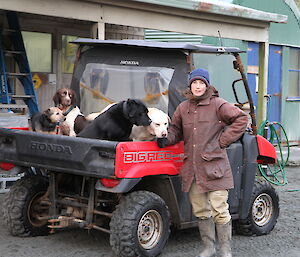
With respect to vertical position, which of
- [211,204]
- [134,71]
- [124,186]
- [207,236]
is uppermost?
[134,71]

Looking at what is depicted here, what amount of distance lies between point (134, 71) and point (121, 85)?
23 cm

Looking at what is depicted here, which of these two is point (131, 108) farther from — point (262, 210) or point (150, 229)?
point (262, 210)

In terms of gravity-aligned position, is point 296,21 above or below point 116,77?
above

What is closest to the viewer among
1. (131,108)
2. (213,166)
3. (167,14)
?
(213,166)

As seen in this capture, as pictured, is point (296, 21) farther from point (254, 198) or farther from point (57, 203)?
point (57, 203)

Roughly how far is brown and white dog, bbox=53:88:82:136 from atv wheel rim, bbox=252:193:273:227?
2.11 meters

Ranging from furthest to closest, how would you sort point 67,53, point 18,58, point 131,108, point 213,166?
point 67,53
point 18,58
point 131,108
point 213,166

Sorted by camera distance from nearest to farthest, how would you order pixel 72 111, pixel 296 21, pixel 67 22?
pixel 72 111 < pixel 67 22 < pixel 296 21

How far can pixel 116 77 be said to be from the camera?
607cm

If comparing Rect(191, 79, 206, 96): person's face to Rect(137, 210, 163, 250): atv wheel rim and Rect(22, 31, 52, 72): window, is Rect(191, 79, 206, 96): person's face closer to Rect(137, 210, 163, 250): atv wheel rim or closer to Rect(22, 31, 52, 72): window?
Rect(137, 210, 163, 250): atv wheel rim

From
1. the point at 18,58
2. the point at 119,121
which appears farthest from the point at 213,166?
the point at 18,58

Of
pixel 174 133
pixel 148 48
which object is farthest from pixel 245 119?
pixel 148 48

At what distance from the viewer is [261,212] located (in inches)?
252

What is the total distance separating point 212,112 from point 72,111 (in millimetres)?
1639
